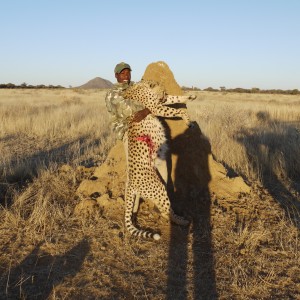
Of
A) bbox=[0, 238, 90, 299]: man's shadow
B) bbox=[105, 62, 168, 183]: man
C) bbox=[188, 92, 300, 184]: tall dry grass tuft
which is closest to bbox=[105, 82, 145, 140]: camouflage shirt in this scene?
bbox=[105, 62, 168, 183]: man

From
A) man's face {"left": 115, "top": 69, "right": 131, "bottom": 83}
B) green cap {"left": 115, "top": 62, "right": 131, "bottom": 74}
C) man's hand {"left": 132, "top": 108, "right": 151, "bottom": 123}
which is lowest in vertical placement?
man's hand {"left": 132, "top": 108, "right": 151, "bottom": 123}

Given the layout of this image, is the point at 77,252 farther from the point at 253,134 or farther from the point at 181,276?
the point at 253,134

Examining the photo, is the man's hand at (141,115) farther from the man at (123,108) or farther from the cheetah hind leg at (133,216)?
the cheetah hind leg at (133,216)

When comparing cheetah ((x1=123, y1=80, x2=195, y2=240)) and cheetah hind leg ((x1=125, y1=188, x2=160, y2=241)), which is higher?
cheetah ((x1=123, y1=80, x2=195, y2=240))

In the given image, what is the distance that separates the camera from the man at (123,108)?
3857 millimetres

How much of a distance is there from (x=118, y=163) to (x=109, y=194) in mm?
498

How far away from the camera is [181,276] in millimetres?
2941

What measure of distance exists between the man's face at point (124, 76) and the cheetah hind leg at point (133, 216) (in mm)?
1236

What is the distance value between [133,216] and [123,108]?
4.01 ft

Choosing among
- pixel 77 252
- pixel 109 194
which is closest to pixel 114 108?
pixel 109 194

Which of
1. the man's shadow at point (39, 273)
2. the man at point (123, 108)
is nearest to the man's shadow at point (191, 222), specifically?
the man at point (123, 108)

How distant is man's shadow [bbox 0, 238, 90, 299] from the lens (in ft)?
8.96

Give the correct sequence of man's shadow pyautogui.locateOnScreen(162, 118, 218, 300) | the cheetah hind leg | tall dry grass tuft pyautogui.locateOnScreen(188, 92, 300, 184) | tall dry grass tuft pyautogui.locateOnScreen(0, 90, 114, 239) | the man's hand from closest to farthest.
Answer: man's shadow pyautogui.locateOnScreen(162, 118, 218, 300), the cheetah hind leg, the man's hand, tall dry grass tuft pyautogui.locateOnScreen(0, 90, 114, 239), tall dry grass tuft pyautogui.locateOnScreen(188, 92, 300, 184)

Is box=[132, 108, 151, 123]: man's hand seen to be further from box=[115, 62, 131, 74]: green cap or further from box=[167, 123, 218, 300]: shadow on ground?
box=[167, 123, 218, 300]: shadow on ground
